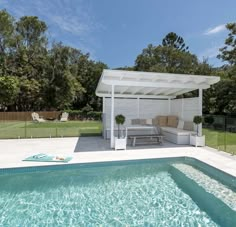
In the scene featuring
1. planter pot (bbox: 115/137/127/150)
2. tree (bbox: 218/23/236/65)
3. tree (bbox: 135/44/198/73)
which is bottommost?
planter pot (bbox: 115/137/127/150)

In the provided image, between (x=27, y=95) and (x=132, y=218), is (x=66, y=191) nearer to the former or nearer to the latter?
(x=132, y=218)

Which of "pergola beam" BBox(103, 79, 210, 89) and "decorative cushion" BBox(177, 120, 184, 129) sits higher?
"pergola beam" BBox(103, 79, 210, 89)

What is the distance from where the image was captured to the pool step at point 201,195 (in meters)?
3.50

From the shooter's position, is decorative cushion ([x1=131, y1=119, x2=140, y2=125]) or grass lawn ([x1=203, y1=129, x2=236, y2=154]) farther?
decorative cushion ([x1=131, y1=119, x2=140, y2=125])

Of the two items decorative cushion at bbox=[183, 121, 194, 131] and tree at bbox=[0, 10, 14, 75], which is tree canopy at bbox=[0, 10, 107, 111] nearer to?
tree at bbox=[0, 10, 14, 75]

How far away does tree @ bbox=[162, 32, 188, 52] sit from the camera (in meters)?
33.4

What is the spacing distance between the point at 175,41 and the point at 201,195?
3320cm

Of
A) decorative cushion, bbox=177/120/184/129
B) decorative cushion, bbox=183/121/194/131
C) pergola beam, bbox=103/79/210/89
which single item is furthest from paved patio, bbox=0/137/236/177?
pergola beam, bbox=103/79/210/89

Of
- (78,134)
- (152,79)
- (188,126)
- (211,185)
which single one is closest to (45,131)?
(78,134)

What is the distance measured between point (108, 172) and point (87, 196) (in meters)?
1.41

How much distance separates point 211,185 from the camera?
15.6ft

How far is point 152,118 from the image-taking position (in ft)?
40.7

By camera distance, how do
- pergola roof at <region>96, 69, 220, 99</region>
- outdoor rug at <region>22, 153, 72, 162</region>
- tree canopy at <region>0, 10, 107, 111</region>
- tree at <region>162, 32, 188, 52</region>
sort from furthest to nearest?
tree at <region>162, 32, 188, 52</region> < tree canopy at <region>0, 10, 107, 111</region> < pergola roof at <region>96, 69, 220, 99</region> < outdoor rug at <region>22, 153, 72, 162</region>

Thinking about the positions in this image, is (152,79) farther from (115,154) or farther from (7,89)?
(7,89)
